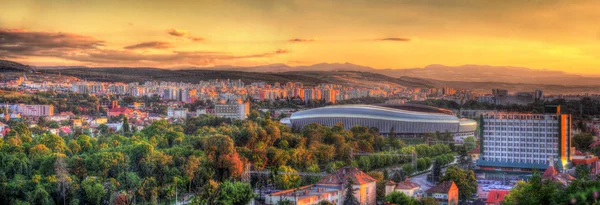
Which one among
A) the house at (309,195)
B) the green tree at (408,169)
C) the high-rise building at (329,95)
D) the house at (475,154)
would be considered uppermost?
the high-rise building at (329,95)

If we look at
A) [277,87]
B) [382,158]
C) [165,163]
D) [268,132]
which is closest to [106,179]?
[165,163]

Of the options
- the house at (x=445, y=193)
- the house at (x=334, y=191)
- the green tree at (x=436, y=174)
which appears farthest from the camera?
the green tree at (x=436, y=174)

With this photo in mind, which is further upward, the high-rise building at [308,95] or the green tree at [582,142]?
the high-rise building at [308,95]

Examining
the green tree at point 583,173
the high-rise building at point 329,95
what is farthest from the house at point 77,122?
the green tree at point 583,173

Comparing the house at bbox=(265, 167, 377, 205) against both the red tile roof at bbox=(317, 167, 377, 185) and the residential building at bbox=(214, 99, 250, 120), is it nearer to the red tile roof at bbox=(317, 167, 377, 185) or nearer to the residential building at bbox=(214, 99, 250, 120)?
the red tile roof at bbox=(317, 167, 377, 185)

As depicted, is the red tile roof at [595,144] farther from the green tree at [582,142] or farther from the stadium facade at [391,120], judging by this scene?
the stadium facade at [391,120]

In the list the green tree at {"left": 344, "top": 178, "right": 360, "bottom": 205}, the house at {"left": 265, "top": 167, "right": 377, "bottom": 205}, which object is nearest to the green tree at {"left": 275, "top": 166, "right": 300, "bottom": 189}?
the house at {"left": 265, "top": 167, "right": 377, "bottom": 205}

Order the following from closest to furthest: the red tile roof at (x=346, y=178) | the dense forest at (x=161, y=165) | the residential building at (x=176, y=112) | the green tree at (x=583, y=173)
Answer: the green tree at (x=583, y=173) → the dense forest at (x=161, y=165) → the red tile roof at (x=346, y=178) → the residential building at (x=176, y=112)
